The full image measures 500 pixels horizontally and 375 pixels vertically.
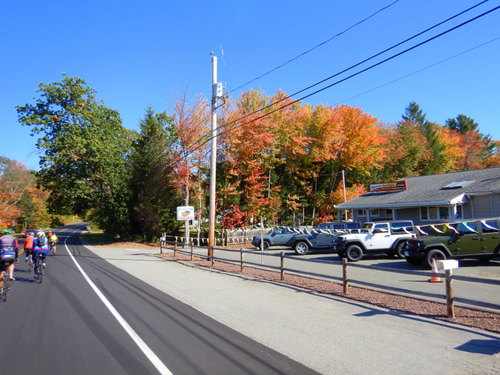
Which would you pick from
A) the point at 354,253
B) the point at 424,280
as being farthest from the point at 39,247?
the point at 354,253

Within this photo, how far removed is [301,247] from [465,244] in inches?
377

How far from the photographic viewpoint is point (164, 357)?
5.09 meters

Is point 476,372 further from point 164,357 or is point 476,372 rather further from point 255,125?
point 255,125

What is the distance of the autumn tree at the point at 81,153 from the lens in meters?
33.9

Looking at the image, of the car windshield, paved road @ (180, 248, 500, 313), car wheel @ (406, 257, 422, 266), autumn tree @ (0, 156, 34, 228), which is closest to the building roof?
the car windshield

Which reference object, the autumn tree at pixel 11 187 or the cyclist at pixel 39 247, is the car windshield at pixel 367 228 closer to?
the cyclist at pixel 39 247

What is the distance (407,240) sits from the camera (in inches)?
616

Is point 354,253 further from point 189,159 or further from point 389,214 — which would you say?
point 189,159

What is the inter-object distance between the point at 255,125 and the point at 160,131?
1002 centimetres

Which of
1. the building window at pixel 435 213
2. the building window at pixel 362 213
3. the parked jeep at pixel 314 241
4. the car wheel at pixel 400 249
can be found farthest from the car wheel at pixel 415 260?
the building window at pixel 362 213

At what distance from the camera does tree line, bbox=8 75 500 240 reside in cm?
3353

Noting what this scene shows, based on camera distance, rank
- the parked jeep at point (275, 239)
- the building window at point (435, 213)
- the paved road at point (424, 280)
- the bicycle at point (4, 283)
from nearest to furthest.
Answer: the paved road at point (424, 280) → the bicycle at point (4, 283) → the building window at point (435, 213) → the parked jeep at point (275, 239)

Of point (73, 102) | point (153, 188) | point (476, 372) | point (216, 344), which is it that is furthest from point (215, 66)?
point (73, 102)

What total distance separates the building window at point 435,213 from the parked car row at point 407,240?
6320mm
